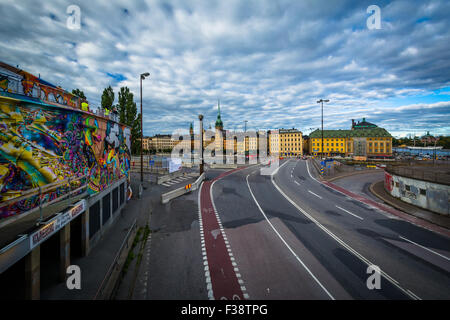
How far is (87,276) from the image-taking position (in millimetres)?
8555

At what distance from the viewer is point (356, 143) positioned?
99.9 m

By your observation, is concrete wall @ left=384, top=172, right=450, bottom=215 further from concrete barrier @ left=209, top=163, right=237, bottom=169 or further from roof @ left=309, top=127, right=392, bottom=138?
roof @ left=309, top=127, right=392, bottom=138

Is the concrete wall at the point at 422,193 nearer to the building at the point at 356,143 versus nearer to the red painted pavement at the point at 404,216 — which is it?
the red painted pavement at the point at 404,216

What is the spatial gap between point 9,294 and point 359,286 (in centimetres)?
1391

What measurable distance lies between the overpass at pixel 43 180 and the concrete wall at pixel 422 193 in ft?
77.2

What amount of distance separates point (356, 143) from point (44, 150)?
120 m

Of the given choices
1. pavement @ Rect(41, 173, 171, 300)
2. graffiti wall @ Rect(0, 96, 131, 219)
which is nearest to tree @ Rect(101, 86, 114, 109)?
pavement @ Rect(41, 173, 171, 300)

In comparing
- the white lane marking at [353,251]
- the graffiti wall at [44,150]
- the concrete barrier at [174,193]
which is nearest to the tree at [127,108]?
the concrete barrier at [174,193]

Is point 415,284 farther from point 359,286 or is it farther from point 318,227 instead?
point 318,227

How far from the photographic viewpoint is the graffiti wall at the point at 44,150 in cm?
711
